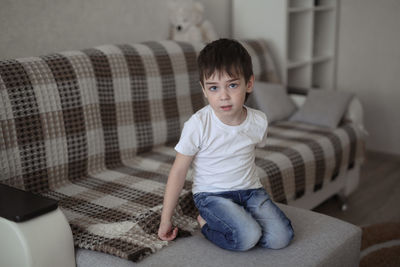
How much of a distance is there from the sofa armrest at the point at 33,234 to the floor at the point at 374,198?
1.71 meters

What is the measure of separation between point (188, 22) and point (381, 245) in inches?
65.0

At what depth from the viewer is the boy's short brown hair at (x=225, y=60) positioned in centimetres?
132

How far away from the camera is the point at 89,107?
6.31ft

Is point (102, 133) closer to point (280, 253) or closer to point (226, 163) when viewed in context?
point (226, 163)

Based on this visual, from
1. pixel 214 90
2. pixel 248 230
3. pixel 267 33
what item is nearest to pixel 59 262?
pixel 248 230

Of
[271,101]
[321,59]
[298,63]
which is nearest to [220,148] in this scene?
[271,101]

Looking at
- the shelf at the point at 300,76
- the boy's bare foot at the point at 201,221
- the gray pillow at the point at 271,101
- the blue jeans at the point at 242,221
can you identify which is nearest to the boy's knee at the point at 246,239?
the blue jeans at the point at 242,221

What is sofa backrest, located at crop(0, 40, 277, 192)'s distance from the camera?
67.2 inches

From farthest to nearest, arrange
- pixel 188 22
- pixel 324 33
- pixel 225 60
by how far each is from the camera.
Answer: pixel 324 33 < pixel 188 22 < pixel 225 60

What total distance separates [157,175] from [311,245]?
29.9 inches

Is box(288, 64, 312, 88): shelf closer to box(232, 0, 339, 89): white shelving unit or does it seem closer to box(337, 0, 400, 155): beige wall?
box(232, 0, 339, 89): white shelving unit

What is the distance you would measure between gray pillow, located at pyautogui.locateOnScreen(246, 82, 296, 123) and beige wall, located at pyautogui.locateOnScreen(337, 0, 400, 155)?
1.06m

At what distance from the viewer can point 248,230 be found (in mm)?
1341

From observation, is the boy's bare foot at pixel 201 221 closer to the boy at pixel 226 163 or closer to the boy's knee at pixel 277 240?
the boy at pixel 226 163
